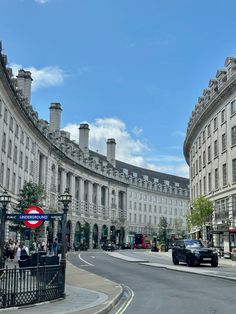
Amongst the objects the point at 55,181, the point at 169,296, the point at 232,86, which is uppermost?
the point at 232,86

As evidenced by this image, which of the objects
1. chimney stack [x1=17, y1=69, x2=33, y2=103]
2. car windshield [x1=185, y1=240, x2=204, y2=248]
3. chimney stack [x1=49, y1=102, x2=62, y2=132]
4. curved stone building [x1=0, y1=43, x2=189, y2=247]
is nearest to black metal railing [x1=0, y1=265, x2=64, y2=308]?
car windshield [x1=185, y1=240, x2=204, y2=248]

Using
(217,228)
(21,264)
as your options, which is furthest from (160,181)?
(21,264)

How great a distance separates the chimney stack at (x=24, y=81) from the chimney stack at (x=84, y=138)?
37.1m

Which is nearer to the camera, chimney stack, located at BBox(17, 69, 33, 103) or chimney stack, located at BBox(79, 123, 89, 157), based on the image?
chimney stack, located at BBox(17, 69, 33, 103)

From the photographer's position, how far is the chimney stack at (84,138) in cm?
10468

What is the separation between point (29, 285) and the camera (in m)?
12.6

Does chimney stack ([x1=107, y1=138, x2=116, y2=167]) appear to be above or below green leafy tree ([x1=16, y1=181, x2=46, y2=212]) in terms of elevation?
above

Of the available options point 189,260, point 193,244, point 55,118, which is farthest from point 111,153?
point 189,260

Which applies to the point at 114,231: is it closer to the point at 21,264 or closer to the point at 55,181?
the point at 55,181

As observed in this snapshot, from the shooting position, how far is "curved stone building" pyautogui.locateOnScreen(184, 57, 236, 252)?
4641cm

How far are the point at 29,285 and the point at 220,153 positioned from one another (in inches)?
1583

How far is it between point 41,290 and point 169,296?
4840mm

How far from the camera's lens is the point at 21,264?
21516 mm

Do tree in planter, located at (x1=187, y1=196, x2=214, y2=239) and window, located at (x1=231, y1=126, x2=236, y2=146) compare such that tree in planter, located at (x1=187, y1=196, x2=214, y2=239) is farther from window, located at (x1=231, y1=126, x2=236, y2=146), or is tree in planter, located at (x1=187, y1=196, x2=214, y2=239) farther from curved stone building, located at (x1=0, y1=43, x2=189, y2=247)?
curved stone building, located at (x1=0, y1=43, x2=189, y2=247)
